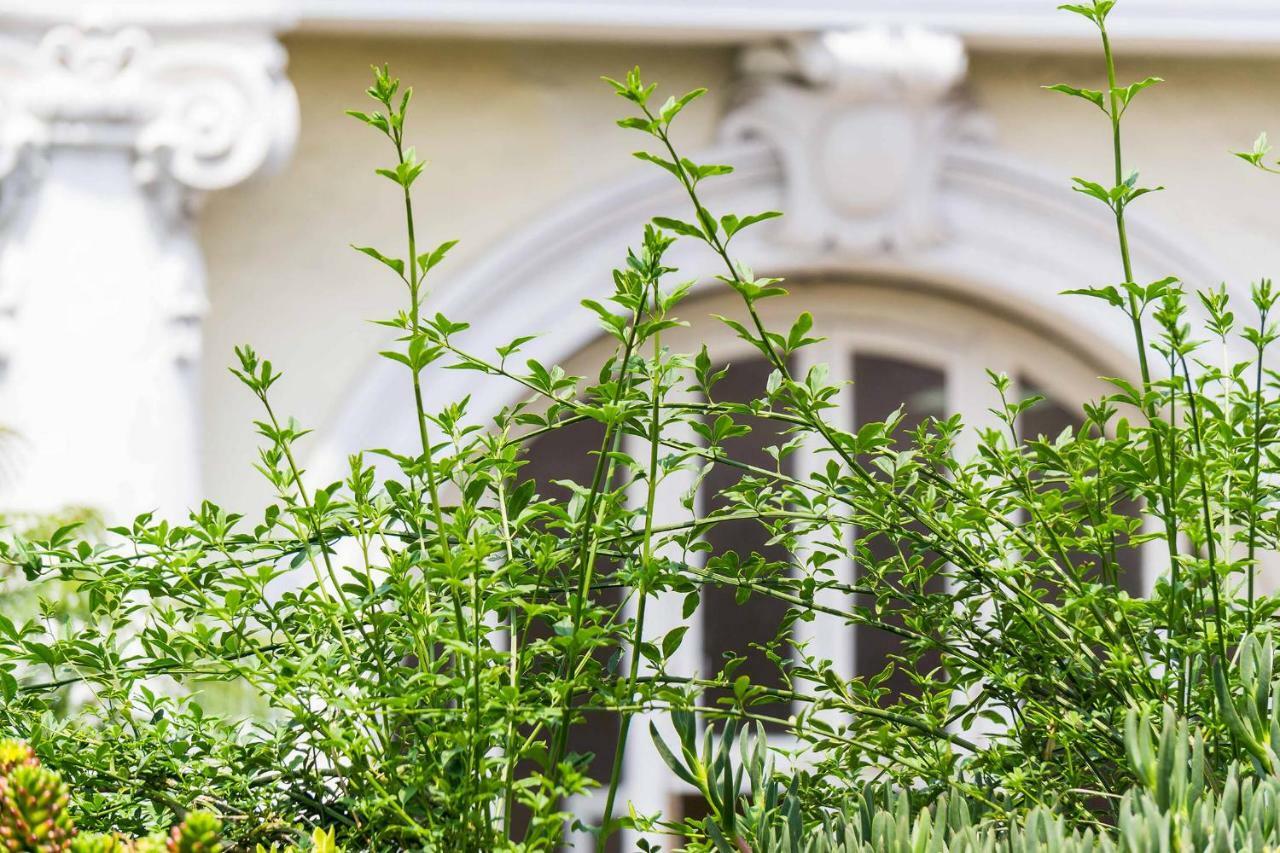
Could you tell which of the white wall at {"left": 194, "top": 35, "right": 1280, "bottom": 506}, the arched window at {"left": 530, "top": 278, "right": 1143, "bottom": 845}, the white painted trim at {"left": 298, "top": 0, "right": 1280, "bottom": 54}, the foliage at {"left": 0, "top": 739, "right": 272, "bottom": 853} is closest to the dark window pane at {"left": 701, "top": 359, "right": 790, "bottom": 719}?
the arched window at {"left": 530, "top": 278, "right": 1143, "bottom": 845}

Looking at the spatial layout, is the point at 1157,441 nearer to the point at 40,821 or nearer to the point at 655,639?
the point at 655,639

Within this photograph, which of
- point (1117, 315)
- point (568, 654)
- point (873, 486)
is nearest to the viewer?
point (568, 654)

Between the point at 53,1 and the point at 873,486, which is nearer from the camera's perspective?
the point at 873,486

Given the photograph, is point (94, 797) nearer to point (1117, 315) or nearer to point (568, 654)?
point (568, 654)

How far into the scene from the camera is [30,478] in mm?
2916

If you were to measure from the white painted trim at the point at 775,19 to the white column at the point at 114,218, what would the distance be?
0.24 m

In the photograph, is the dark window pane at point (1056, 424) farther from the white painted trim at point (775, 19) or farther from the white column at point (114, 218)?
the white column at point (114, 218)

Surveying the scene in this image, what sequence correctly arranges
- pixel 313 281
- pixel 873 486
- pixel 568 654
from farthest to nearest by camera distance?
pixel 313 281, pixel 873 486, pixel 568 654

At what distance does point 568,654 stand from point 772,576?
0.19m

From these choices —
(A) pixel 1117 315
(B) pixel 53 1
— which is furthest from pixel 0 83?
(A) pixel 1117 315

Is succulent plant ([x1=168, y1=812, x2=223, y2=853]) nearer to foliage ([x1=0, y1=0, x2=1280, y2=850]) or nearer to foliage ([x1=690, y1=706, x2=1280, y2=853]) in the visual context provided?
foliage ([x1=0, y1=0, x2=1280, y2=850])

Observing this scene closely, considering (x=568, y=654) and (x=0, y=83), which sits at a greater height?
(x=0, y=83)

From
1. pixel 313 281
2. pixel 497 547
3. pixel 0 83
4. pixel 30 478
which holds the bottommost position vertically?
pixel 497 547

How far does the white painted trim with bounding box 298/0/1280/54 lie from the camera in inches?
124
